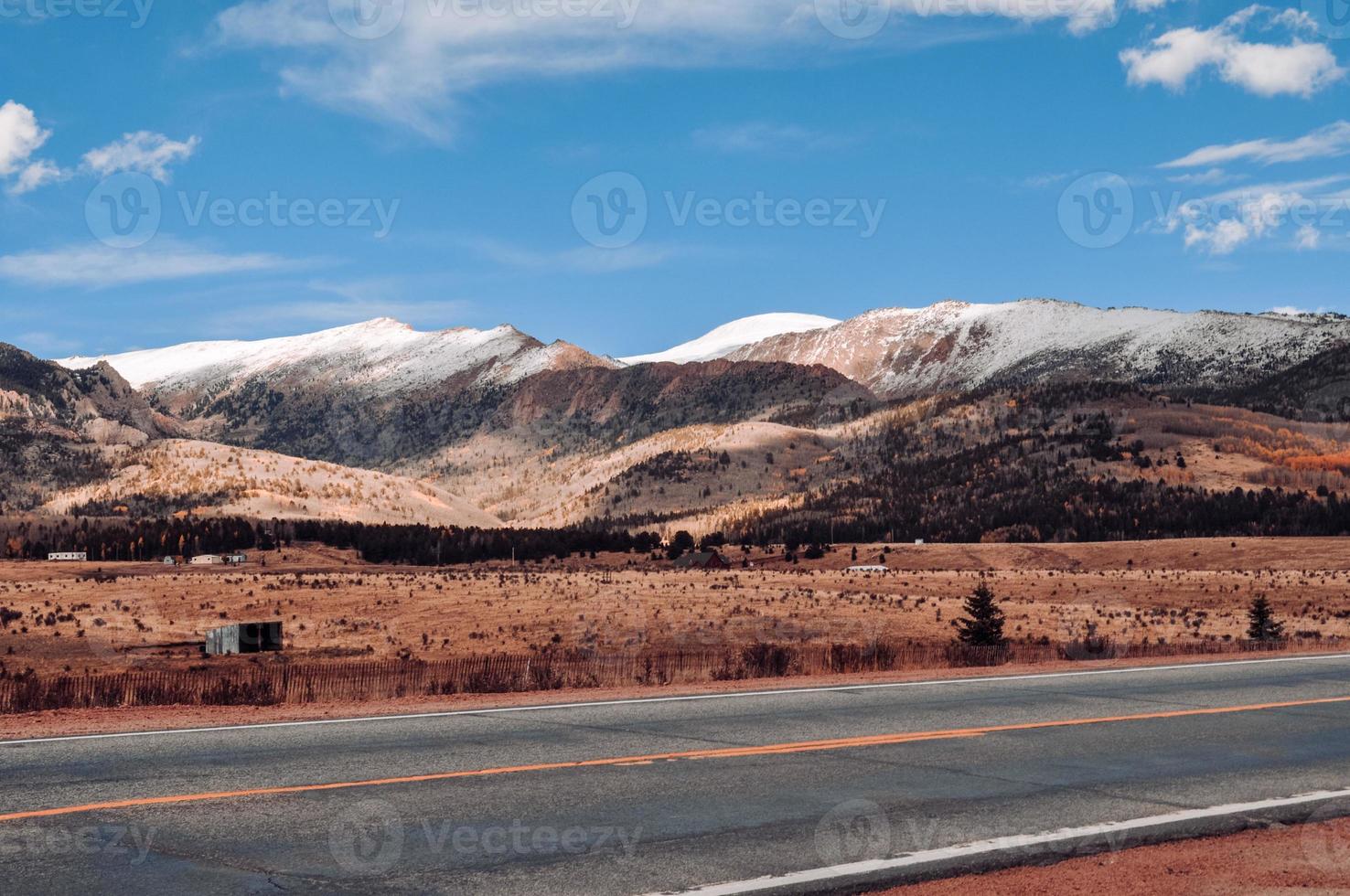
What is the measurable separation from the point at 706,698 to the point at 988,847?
27.5 feet

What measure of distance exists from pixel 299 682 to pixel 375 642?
27.7m

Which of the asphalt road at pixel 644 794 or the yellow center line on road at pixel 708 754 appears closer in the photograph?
the asphalt road at pixel 644 794

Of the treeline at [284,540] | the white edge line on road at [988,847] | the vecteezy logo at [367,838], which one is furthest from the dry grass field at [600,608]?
the treeline at [284,540]

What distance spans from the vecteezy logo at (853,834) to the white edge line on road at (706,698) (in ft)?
22.0

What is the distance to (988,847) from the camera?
860 cm

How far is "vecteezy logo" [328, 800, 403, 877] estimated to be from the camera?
26.2 feet

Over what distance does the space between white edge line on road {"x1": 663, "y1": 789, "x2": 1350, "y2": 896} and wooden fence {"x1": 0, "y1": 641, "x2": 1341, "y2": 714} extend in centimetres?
1086

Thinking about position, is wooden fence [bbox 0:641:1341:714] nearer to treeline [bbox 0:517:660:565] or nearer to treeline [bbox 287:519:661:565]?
treeline [bbox 287:519:661:565]

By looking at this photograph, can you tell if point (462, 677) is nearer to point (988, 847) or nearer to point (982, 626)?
point (988, 847)

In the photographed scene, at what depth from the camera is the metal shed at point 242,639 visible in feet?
133

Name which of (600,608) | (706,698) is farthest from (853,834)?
(600,608)

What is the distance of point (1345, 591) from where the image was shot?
221 ft
